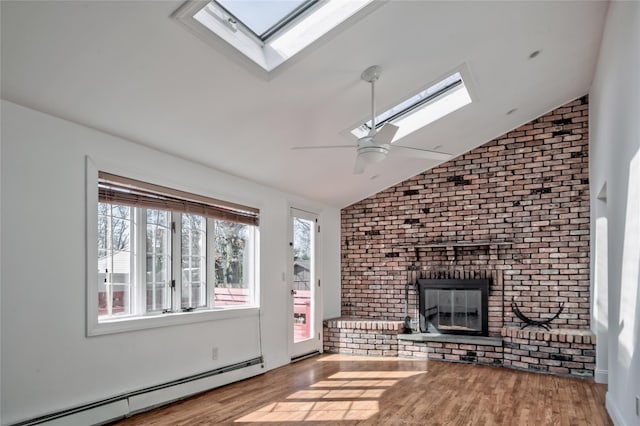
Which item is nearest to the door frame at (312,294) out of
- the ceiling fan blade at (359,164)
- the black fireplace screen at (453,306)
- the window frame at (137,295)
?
the window frame at (137,295)

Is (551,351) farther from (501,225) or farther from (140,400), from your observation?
(140,400)

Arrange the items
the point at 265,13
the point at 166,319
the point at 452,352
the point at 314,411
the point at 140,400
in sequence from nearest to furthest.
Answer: the point at 265,13 < the point at 140,400 < the point at 314,411 < the point at 166,319 < the point at 452,352

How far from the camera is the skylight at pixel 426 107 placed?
4.83 m

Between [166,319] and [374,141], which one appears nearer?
[374,141]

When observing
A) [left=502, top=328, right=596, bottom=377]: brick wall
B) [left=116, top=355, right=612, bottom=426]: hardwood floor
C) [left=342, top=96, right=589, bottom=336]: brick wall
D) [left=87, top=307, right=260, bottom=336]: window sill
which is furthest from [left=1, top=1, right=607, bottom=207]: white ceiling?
[left=502, top=328, right=596, bottom=377]: brick wall

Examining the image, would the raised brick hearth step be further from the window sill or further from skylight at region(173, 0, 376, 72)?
skylight at region(173, 0, 376, 72)

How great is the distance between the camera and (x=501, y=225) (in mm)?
6227

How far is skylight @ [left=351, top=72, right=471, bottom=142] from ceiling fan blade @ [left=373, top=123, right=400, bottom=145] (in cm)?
120

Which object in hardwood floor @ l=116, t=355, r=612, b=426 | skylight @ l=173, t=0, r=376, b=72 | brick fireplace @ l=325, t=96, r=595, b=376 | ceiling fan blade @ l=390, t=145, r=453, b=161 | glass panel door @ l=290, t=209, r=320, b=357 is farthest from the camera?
glass panel door @ l=290, t=209, r=320, b=357

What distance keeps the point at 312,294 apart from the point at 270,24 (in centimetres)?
404

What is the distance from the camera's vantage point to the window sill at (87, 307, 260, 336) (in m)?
3.54

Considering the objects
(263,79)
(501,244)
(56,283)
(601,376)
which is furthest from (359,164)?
(601,376)

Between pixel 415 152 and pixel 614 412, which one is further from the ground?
pixel 415 152

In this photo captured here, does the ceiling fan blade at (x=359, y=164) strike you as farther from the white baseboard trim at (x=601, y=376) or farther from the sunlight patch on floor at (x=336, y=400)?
the white baseboard trim at (x=601, y=376)
